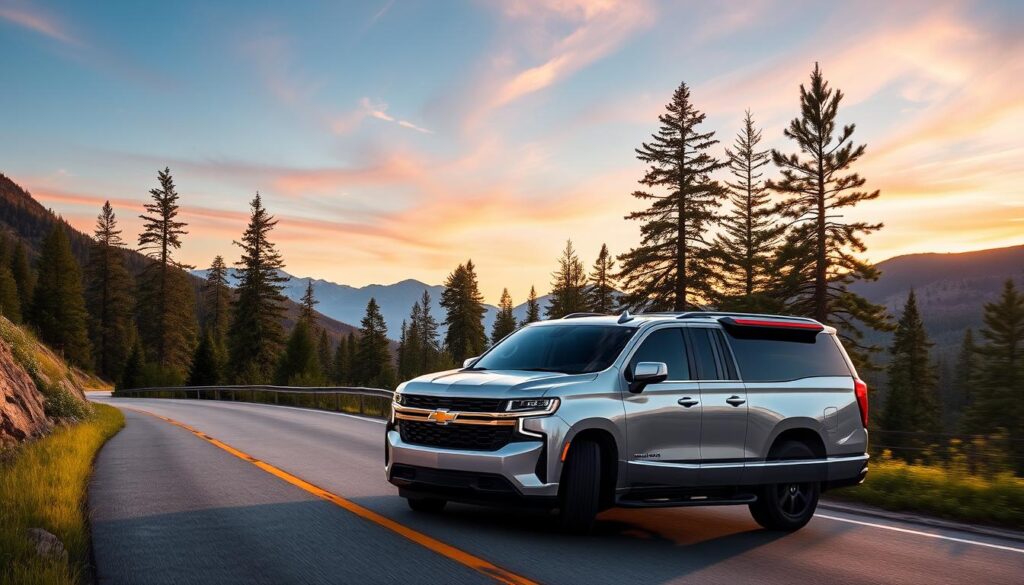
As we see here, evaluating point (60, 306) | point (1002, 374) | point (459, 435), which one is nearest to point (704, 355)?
point (459, 435)

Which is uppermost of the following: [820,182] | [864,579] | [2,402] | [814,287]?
[820,182]

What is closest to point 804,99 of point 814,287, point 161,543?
point 814,287

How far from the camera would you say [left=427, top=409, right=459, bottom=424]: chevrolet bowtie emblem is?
7500mm

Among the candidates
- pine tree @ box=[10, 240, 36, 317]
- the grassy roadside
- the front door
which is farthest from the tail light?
pine tree @ box=[10, 240, 36, 317]

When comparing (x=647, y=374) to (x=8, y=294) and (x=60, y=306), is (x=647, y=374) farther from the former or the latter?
(x=8, y=294)

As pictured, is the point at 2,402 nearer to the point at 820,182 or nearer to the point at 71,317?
the point at 820,182

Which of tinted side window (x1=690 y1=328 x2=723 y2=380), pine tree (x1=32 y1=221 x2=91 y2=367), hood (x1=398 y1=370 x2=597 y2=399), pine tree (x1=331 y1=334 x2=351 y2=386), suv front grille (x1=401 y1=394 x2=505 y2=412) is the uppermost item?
pine tree (x1=32 y1=221 x2=91 y2=367)

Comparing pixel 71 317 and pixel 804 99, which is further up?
pixel 804 99

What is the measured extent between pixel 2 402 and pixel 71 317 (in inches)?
3665

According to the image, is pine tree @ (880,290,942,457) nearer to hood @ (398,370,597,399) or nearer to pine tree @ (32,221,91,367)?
hood @ (398,370,597,399)

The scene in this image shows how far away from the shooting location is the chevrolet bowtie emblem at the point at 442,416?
7500 mm

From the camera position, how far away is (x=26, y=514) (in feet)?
23.5

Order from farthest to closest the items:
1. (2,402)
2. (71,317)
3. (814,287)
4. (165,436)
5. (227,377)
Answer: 1. (71,317)
2. (227,377)
3. (814,287)
4. (165,436)
5. (2,402)

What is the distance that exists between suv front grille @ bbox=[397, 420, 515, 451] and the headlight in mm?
164
